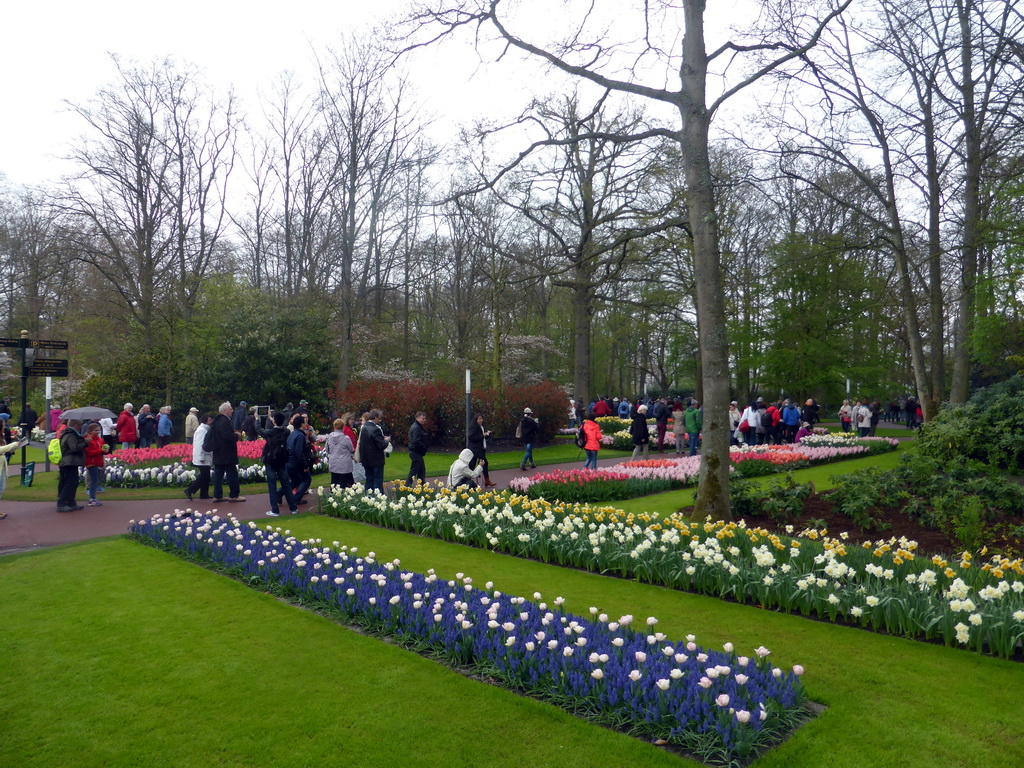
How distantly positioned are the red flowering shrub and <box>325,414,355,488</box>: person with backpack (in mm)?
8425

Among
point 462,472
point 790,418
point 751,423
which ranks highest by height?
point 790,418

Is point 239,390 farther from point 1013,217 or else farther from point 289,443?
point 1013,217

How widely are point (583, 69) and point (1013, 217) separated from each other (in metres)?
10.2

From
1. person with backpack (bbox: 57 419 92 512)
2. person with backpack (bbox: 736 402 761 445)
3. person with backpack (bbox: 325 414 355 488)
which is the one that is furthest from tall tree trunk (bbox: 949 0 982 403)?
person with backpack (bbox: 57 419 92 512)

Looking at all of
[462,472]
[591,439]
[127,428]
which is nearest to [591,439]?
[591,439]

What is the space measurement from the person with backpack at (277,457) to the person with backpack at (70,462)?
9.31 ft

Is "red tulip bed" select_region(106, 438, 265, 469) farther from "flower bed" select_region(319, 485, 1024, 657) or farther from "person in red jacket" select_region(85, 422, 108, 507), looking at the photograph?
"flower bed" select_region(319, 485, 1024, 657)

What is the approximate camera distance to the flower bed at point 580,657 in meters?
3.74

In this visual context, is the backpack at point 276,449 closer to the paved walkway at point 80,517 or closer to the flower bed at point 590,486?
the paved walkway at point 80,517

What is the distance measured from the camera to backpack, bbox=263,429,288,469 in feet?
35.3

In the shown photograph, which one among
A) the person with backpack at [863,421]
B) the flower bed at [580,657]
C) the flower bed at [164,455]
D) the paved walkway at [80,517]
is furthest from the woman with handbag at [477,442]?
the person with backpack at [863,421]

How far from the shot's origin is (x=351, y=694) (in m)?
4.44

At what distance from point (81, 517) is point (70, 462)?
34.2 inches

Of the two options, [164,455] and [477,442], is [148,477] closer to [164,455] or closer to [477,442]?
[164,455]
